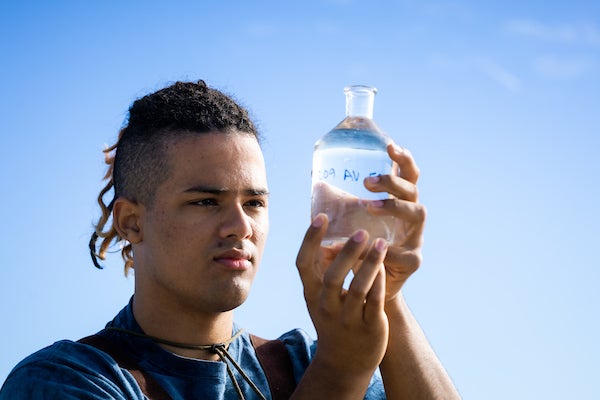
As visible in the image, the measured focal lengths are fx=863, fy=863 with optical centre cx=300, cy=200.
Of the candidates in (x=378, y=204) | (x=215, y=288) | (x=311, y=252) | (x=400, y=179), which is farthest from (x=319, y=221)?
(x=215, y=288)

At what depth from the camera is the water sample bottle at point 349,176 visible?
13.1 feet

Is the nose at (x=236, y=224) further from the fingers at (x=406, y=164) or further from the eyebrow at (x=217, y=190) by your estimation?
the fingers at (x=406, y=164)

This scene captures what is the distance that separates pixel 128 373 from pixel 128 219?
1.05 meters

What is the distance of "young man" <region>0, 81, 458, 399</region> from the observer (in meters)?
4.07

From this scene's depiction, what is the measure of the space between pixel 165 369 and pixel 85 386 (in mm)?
517

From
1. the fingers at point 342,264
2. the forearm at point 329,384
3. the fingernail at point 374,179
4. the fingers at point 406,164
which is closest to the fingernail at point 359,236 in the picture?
the fingers at point 342,264

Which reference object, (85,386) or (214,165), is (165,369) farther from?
(214,165)

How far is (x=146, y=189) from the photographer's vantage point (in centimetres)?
513

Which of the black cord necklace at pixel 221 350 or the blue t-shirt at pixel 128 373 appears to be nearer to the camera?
the blue t-shirt at pixel 128 373

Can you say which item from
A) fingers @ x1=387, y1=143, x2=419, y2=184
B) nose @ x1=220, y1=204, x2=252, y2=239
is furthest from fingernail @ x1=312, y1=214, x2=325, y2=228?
nose @ x1=220, y1=204, x2=252, y2=239

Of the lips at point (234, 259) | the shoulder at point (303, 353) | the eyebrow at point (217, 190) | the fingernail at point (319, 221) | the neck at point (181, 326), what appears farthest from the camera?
the shoulder at point (303, 353)

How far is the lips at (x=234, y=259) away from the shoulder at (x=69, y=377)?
783 millimetres

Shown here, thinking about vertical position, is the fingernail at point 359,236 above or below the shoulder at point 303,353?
above

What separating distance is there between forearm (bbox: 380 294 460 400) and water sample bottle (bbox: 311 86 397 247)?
0.83 meters
